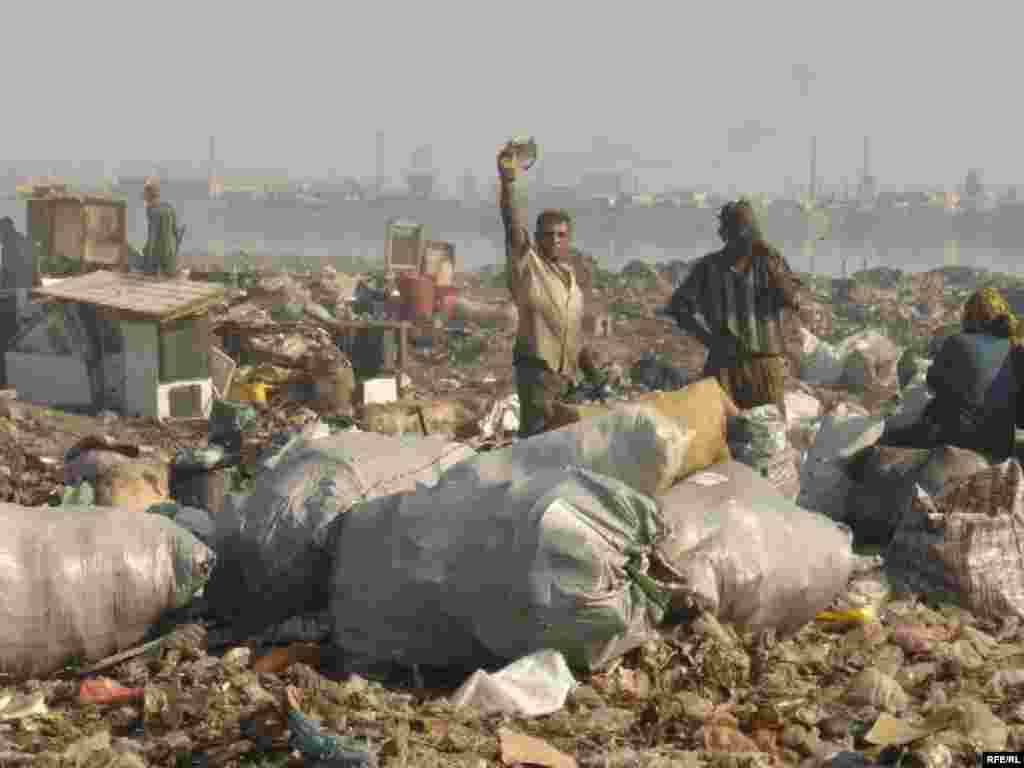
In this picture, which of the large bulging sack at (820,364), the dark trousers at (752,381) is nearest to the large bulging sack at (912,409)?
the dark trousers at (752,381)

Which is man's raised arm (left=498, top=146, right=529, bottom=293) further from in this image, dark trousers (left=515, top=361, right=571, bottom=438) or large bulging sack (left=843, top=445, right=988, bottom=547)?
large bulging sack (left=843, top=445, right=988, bottom=547)

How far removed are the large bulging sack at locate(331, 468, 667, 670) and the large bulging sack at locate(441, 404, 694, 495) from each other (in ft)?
0.50

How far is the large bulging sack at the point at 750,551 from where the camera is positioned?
425 cm

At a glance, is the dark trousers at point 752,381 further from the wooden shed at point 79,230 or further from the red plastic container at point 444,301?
the red plastic container at point 444,301

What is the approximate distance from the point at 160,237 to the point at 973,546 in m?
9.78

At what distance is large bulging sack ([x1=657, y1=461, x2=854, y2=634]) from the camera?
4.25 metres

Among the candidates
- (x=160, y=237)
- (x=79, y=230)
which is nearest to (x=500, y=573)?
(x=160, y=237)

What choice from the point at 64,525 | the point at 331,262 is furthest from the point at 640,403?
the point at 331,262

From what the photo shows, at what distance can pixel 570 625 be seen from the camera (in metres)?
3.83

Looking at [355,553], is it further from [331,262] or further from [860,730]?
[331,262]

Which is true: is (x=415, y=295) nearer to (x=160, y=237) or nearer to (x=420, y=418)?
(x=160, y=237)

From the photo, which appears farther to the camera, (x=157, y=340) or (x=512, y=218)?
(x=157, y=340)

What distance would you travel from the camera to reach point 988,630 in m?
5.01

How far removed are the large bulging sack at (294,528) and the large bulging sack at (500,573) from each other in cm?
15
